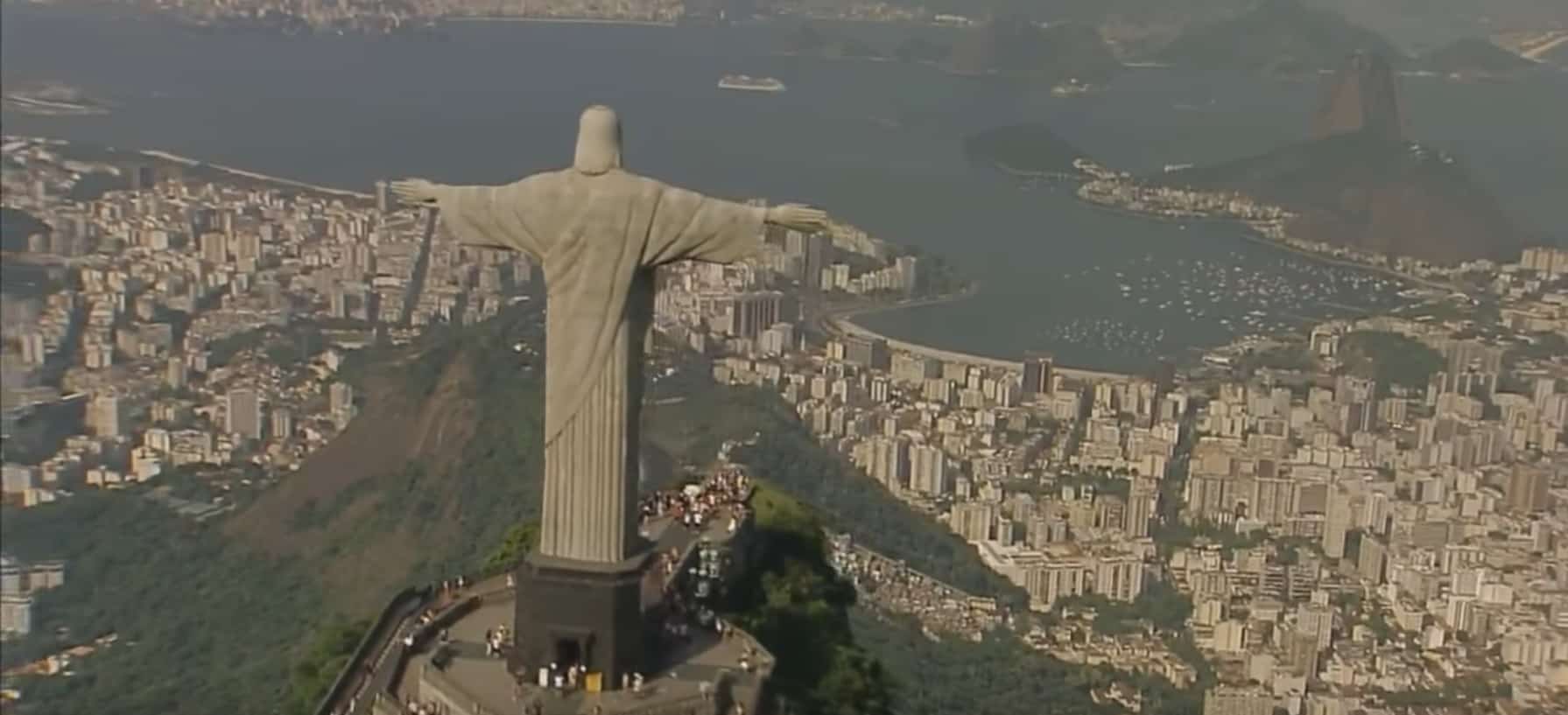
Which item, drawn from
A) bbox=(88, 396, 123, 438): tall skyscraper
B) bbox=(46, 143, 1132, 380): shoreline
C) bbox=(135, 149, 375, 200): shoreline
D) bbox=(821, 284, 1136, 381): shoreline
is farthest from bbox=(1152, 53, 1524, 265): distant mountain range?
bbox=(88, 396, 123, 438): tall skyscraper

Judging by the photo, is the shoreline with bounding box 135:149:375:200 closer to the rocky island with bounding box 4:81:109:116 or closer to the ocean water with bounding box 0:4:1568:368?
the ocean water with bounding box 0:4:1568:368

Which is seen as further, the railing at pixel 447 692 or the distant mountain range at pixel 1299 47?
the distant mountain range at pixel 1299 47

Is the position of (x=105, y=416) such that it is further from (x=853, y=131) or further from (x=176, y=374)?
(x=853, y=131)

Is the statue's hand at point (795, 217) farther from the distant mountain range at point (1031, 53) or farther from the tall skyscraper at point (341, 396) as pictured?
the distant mountain range at point (1031, 53)

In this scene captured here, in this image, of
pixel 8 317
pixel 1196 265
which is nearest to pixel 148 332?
pixel 8 317

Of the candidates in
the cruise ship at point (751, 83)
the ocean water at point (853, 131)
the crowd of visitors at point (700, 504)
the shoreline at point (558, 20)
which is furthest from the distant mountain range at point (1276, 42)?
the crowd of visitors at point (700, 504)
